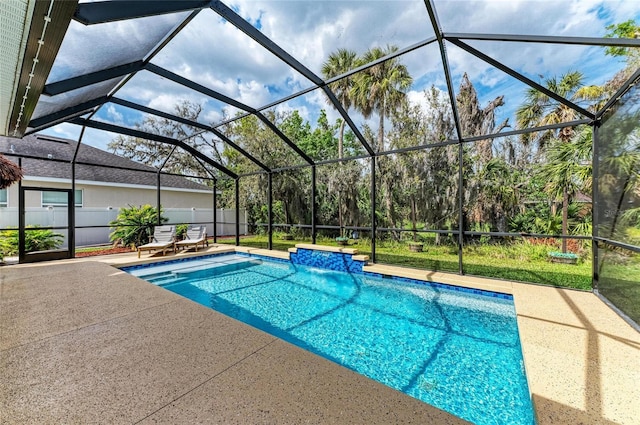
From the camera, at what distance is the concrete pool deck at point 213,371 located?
1.47m

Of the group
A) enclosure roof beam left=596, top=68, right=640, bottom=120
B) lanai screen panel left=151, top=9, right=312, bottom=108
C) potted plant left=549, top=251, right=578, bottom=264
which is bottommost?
potted plant left=549, top=251, right=578, bottom=264

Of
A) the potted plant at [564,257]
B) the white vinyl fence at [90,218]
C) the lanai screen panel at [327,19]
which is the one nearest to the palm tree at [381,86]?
the lanai screen panel at [327,19]

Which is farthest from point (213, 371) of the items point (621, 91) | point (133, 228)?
point (133, 228)

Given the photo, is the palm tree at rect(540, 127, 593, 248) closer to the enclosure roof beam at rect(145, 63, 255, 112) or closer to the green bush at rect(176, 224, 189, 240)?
the enclosure roof beam at rect(145, 63, 255, 112)

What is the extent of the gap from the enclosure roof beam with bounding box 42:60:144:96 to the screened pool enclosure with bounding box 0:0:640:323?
2 centimetres

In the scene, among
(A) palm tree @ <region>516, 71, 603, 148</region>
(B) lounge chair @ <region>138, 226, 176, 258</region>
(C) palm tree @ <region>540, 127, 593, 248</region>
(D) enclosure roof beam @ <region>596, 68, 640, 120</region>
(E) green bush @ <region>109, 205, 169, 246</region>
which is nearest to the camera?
(D) enclosure roof beam @ <region>596, 68, 640, 120</region>

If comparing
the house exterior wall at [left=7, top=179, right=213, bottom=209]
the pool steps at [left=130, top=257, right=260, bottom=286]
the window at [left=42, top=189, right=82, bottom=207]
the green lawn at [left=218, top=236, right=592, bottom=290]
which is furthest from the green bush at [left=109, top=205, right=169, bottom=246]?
the green lawn at [left=218, top=236, right=592, bottom=290]

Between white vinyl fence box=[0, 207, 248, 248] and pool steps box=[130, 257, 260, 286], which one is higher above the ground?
white vinyl fence box=[0, 207, 248, 248]

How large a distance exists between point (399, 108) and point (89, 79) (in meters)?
9.15

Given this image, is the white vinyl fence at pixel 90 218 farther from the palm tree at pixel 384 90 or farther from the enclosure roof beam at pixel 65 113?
the palm tree at pixel 384 90

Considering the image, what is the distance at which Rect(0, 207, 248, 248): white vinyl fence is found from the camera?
8.39 metres

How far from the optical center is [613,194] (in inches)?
140

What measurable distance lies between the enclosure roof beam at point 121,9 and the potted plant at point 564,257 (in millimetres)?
8686

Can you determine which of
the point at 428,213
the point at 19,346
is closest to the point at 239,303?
the point at 19,346
